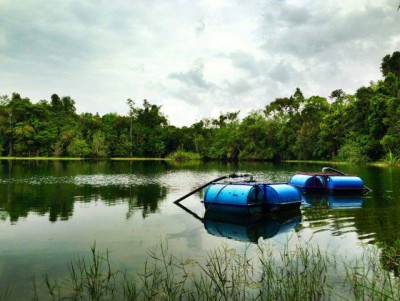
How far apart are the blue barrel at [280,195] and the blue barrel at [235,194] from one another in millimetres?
317

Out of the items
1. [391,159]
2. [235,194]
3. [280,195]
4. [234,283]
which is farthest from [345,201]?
[391,159]

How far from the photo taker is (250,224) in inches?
590

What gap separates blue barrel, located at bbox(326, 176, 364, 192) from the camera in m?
24.0

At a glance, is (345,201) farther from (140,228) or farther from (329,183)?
(140,228)

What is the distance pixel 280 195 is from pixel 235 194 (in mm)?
2114

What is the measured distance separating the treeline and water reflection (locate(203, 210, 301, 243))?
170 ft

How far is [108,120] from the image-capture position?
107m

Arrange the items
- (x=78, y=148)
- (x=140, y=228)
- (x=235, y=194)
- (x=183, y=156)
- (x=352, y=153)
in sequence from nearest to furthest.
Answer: (x=140, y=228), (x=235, y=194), (x=352, y=153), (x=78, y=148), (x=183, y=156)

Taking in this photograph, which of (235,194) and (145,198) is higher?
(235,194)

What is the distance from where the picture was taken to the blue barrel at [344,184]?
2395 cm

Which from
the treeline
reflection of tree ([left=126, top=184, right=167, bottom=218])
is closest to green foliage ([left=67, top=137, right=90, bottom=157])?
the treeline

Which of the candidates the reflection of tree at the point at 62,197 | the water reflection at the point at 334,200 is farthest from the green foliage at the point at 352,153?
the reflection of tree at the point at 62,197

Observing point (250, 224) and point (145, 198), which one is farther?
point (145, 198)

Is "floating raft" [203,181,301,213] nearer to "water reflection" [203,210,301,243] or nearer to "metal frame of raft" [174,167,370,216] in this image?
"metal frame of raft" [174,167,370,216]
